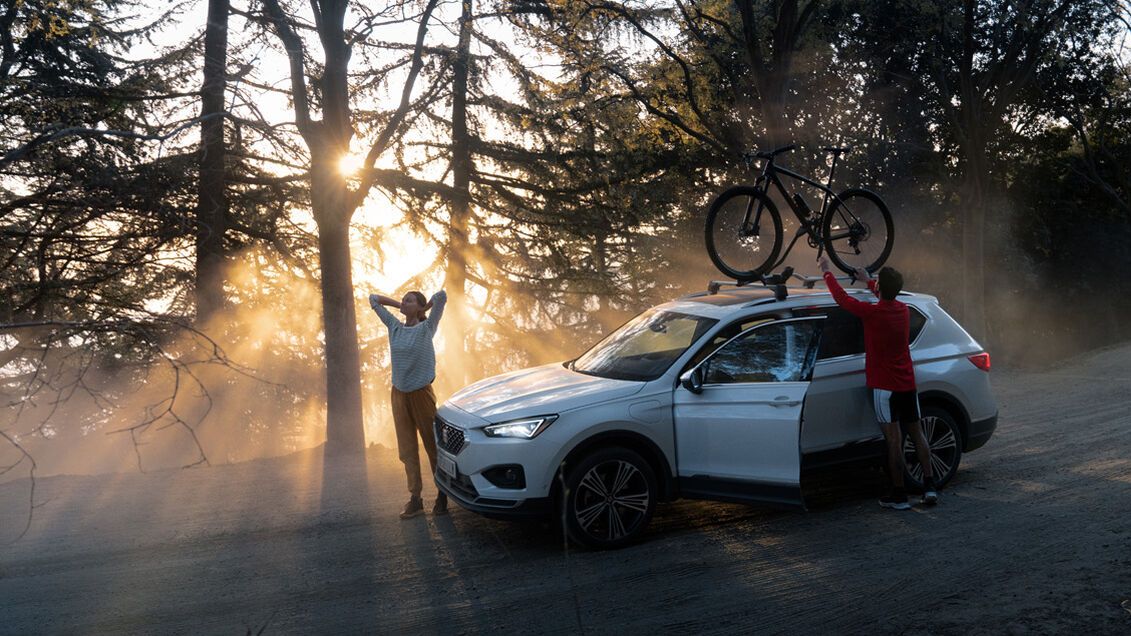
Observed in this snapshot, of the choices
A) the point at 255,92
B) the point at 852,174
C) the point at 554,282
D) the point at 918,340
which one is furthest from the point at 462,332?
the point at 918,340

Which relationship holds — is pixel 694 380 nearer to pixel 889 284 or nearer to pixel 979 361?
pixel 889 284

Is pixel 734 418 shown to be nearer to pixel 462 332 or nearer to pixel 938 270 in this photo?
pixel 462 332

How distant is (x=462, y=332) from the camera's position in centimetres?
2264

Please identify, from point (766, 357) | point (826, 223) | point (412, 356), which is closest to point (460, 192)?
point (826, 223)

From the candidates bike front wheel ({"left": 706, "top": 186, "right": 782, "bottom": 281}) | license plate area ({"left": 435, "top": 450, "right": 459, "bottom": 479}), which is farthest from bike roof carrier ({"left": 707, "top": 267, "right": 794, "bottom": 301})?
license plate area ({"left": 435, "top": 450, "right": 459, "bottom": 479})

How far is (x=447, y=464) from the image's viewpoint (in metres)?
7.19

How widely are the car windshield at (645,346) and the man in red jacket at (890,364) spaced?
1.29 m

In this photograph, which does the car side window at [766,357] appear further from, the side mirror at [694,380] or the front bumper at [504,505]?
the front bumper at [504,505]

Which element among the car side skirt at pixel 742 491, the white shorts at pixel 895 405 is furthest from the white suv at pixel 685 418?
the white shorts at pixel 895 405

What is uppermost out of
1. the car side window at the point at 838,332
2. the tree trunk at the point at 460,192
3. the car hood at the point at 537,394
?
the tree trunk at the point at 460,192

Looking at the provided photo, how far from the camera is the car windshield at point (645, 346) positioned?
291 inches

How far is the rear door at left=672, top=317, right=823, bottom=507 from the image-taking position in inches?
264

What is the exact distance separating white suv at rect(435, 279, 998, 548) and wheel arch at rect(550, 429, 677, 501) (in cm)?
1

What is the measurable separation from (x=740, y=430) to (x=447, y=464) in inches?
93.6
